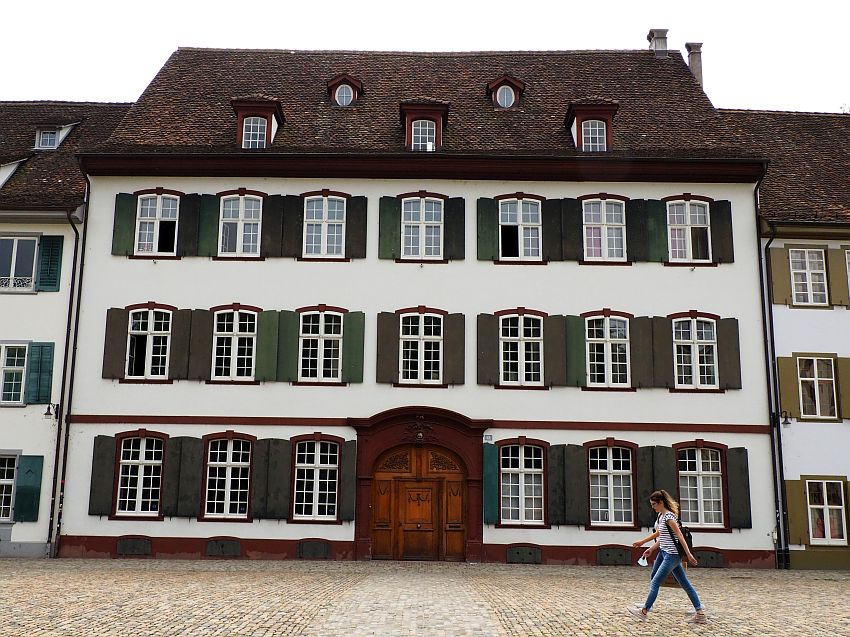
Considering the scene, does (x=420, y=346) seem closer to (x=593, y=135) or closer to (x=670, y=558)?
(x=593, y=135)

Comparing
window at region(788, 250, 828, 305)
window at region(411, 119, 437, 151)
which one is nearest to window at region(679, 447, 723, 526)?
window at region(788, 250, 828, 305)

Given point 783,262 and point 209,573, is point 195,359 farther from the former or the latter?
point 783,262

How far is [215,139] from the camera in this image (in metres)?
22.7

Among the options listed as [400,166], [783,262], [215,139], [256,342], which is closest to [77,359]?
[256,342]

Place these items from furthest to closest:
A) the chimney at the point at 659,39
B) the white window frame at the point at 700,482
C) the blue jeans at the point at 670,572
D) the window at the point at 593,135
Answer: the chimney at the point at 659,39 < the window at the point at 593,135 < the white window frame at the point at 700,482 < the blue jeans at the point at 670,572

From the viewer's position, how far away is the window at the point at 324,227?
21797mm

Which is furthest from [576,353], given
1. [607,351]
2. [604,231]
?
[604,231]

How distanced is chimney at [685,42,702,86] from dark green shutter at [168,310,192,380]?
54.8 ft

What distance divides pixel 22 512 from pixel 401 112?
12796mm

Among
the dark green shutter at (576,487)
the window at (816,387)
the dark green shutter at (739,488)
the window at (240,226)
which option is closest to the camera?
the dark green shutter at (739,488)

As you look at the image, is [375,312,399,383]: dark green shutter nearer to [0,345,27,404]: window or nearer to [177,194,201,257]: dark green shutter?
[177,194,201,257]: dark green shutter

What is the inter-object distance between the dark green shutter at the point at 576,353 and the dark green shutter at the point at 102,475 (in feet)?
34.2

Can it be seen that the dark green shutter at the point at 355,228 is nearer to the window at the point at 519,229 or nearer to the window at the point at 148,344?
the window at the point at 519,229

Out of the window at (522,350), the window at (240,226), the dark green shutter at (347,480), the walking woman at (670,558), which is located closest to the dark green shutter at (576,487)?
the window at (522,350)
